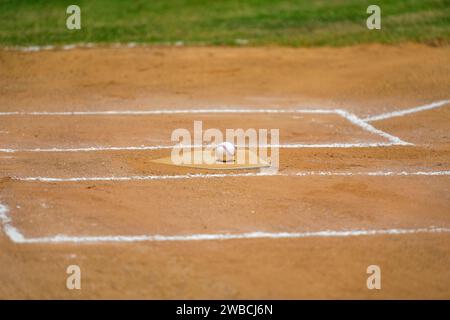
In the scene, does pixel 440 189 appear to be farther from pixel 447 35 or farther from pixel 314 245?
pixel 447 35

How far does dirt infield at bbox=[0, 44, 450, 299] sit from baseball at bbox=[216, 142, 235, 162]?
0.36 m

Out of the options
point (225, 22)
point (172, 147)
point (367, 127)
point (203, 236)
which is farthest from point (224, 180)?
point (225, 22)

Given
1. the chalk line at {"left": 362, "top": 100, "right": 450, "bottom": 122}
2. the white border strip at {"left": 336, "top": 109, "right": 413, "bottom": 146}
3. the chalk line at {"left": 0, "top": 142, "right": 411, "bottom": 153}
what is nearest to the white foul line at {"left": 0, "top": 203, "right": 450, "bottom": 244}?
the chalk line at {"left": 0, "top": 142, "right": 411, "bottom": 153}

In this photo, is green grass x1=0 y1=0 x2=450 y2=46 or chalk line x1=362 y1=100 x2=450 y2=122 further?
green grass x1=0 y1=0 x2=450 y2=46

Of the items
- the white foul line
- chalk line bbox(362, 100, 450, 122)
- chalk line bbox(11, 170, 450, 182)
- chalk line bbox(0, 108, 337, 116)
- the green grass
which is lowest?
the white foul line

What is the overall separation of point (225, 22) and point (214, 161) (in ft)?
19.8

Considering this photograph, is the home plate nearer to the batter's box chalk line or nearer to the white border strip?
the batter's box chalk line

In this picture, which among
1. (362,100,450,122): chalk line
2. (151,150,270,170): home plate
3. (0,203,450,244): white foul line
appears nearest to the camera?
(0,203,450,244): white foul line

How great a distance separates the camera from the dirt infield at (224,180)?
558 centimetres

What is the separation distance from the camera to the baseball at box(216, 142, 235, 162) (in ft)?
26.2

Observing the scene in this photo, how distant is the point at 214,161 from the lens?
8.08 metres

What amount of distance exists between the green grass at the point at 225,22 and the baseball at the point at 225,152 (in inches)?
204

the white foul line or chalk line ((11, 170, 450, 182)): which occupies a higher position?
chalk line ((11, 170, 450, 182))

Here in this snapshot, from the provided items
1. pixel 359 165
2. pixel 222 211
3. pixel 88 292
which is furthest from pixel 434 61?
pixel 88 292
